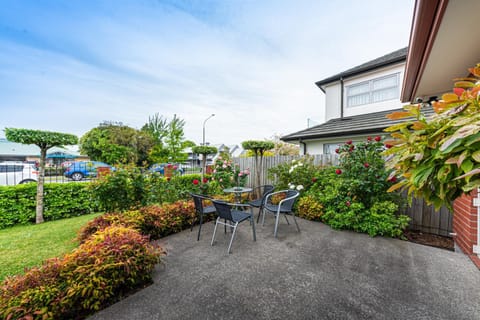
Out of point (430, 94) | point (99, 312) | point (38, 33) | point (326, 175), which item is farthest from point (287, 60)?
point (99, 312)

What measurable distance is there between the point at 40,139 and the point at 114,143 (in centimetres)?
1279

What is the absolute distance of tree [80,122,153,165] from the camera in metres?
13.9

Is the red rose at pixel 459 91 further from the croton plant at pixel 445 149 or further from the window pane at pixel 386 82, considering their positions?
the window pane at pixel 386 82

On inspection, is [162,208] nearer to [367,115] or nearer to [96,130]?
[367,115]

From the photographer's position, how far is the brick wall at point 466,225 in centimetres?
251

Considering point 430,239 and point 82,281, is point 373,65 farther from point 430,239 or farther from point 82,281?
point 82,281

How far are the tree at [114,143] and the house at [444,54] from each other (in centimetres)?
1539

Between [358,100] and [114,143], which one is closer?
[358,100]

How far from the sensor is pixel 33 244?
10.3ft

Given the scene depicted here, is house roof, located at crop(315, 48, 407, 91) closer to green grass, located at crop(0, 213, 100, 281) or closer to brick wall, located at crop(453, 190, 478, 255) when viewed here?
brick wall, located at crop(453, 190, 478, 255)

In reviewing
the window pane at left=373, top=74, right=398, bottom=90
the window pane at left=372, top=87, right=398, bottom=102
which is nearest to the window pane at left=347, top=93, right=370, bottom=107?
the window pane at left=372, top=87, right=398, bottom=102

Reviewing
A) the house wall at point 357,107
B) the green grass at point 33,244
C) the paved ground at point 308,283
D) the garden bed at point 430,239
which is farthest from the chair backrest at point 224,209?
the house wall at point 357,107

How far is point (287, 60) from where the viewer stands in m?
7.59

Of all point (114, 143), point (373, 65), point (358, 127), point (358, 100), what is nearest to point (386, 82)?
point (373, 65)
